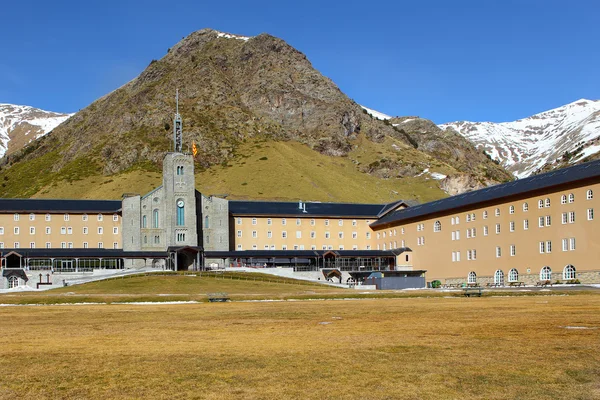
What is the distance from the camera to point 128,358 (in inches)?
722

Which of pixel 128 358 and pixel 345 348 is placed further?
pixel 345 348

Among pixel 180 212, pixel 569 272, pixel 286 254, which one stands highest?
pixel 180 212

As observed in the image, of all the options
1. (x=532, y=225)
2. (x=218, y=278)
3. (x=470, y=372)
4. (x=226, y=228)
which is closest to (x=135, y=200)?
(x=226, y=228)

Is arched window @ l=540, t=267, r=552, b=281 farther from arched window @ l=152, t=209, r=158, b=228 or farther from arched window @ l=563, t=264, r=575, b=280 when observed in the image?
arched window @ l=152, t=209, r=158, b=228

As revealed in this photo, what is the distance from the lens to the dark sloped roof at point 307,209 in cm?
12862

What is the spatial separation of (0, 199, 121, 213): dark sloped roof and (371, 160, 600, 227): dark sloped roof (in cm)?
5458

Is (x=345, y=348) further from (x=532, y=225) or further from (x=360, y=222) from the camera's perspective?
(x=360, y=222)

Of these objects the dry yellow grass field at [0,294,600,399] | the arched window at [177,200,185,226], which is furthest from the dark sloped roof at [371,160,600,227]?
the dry yellow grass field at [0,294,600,399]

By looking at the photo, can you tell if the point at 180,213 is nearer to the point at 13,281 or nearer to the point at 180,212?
the point at 180,212

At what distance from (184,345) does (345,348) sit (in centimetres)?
543

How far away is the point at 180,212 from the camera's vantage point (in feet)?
396

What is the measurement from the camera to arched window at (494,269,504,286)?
304 feet

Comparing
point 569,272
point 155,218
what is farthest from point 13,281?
point 569,272

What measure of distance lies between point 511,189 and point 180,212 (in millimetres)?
59456
